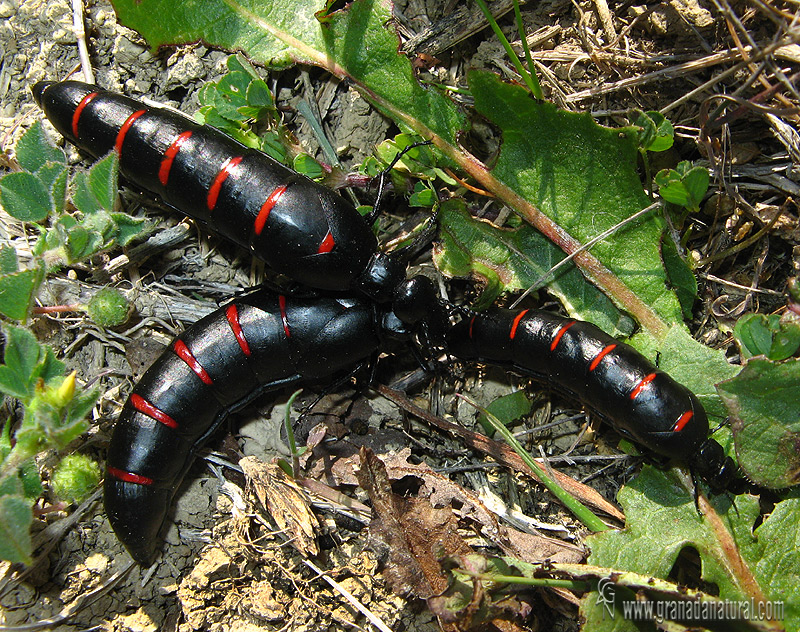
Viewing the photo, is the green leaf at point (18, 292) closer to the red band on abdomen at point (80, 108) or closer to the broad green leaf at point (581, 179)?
the red band on abdomen at point (80, 108)

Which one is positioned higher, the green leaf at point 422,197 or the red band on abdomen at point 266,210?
the red band on abdomen at point 266,210

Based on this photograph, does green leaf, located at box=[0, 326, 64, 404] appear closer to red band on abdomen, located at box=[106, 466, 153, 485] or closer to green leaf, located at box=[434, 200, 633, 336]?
red band on abdomen, located at box=[106, 466, 153, 485]

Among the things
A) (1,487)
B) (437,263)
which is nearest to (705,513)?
(437,263)

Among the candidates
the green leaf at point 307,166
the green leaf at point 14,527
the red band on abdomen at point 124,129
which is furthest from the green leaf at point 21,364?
the green leaf at point 307,166

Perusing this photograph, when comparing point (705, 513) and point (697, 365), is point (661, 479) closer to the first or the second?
point (705, 513)

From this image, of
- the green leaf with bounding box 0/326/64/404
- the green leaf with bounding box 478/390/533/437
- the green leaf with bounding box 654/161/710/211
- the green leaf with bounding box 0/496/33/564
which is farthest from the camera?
the green leaf with bounding box 478/390/533/437

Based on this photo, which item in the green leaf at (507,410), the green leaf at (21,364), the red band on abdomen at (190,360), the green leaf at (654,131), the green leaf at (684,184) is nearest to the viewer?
the green leaf at (21,364)

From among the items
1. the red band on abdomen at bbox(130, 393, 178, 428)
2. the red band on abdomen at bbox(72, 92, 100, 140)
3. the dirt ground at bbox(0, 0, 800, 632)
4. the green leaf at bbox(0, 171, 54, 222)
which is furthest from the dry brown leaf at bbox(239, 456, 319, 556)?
the red band on abdomen at bbox(72, 92, 100, 140)
